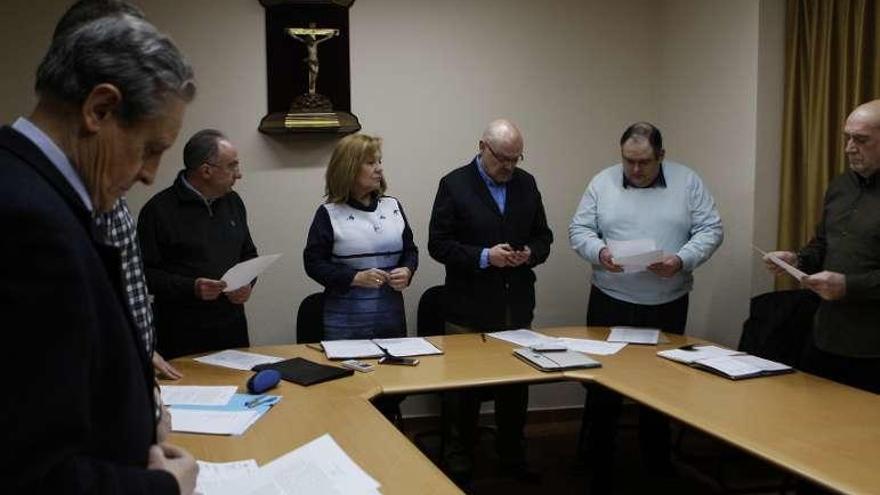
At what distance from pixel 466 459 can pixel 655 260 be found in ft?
3.92

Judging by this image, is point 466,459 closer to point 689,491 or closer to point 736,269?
point 689,491

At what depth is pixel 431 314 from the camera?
3676 mm

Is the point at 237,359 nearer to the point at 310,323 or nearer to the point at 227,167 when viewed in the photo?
the point at 227,167

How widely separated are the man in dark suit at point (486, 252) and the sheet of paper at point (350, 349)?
565 millimetres

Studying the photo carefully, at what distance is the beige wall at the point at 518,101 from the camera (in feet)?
11.7

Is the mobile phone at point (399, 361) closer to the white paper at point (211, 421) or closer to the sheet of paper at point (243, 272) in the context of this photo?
the sheet of paper at point (243, 272)

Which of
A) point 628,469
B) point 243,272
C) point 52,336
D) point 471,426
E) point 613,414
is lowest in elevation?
point 628,469

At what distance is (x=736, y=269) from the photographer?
3.65m

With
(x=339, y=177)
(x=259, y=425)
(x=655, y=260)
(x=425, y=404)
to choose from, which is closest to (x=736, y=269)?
(x=655, y=260)

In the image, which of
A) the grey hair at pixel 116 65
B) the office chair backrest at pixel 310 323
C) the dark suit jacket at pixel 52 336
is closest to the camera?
the dark suit jacket at pixel 52 336

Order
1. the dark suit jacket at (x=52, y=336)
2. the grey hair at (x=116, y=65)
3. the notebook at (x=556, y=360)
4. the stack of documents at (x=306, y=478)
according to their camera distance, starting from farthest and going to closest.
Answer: the notebook at (x=556, y=360) → the stack of documents at (x=306, y=478) → the grey hair at (x=116, y=65) → the dark suit jacket at (x=52, y=336)

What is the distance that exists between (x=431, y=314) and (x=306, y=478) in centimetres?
220

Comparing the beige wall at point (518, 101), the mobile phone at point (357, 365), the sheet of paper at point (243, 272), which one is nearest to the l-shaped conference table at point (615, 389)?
the mobile phone at point (357, 365)

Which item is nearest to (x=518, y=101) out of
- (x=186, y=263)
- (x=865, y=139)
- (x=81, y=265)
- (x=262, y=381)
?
(x=865, y=139)
